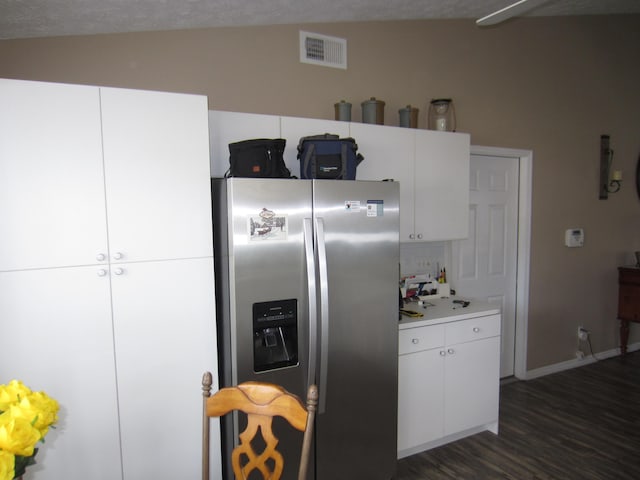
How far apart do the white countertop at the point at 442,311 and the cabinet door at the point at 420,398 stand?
0.20 m

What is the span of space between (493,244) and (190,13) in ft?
9.85

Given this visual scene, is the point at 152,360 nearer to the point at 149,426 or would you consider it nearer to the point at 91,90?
the point at 149,426

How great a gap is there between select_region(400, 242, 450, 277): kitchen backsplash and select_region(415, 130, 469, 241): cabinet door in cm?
32

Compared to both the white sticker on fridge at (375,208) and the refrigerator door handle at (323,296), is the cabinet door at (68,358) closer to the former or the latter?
the refrigerator door handle at (323,296)

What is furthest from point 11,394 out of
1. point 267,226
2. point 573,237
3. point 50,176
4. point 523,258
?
point 573,237

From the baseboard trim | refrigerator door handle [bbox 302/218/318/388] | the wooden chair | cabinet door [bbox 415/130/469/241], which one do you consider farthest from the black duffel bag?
the baseboard trim

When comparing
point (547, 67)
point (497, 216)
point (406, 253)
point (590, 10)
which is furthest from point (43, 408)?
point (590, 10)

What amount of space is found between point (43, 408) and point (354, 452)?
5.69 ft

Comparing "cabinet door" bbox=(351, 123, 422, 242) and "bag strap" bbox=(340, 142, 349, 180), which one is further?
"cabinet door" bbox=(351, 123, 422, 242)

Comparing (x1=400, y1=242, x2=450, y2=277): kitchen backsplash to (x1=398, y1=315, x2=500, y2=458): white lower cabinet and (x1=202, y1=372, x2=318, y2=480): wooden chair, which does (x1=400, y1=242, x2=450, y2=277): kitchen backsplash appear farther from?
(x1=202, y1=372, x2=318, y2=480): wooden chair

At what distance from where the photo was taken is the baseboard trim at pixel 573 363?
398 centimetres

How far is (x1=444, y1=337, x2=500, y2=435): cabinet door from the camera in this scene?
2744 millimetres

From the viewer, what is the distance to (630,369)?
4.14m

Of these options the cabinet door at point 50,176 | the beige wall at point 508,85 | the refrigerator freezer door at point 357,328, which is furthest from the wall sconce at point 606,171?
the cabinet door at point 50,176
